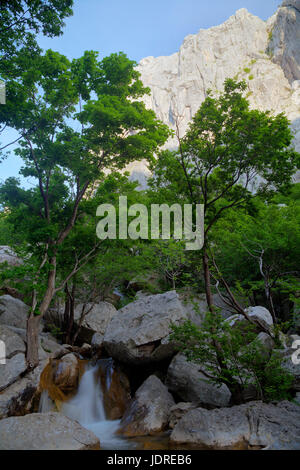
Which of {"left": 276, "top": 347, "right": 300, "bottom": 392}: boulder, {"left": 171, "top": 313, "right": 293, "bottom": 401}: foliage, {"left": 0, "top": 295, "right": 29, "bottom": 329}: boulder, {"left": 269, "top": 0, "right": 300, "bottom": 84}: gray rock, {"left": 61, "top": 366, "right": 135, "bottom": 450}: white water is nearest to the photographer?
{"left": 171, "top": 313, "right": 293, "bottom": 401}: foliage

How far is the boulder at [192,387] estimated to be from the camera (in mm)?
7987

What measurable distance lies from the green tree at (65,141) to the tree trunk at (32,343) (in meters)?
0.03

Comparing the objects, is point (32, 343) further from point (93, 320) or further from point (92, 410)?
point (93, 320)

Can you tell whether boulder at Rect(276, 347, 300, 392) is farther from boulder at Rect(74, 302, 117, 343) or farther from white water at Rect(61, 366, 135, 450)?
boulder at Rect(74, 302, 117, 343)

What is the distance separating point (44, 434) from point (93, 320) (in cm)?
995

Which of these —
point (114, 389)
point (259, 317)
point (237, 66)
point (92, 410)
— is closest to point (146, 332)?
point (114, 389)

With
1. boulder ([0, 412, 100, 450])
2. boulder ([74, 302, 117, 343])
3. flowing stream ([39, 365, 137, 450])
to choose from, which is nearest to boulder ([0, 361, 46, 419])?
flowing stream ([39, 365, 137, 450])

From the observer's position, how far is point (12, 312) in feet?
40.4

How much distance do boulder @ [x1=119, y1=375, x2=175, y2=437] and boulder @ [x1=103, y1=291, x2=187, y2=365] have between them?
96 cm

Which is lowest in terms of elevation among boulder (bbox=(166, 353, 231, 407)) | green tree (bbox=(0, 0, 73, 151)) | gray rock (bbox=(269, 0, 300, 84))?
boulder (bbox=(166, 353, 231, 407))

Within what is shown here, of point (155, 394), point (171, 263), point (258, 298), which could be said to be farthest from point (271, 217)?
point (155, 394)

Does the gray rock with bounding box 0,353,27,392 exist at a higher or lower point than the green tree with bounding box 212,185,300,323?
lower

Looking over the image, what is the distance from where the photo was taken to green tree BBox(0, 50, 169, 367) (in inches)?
368
